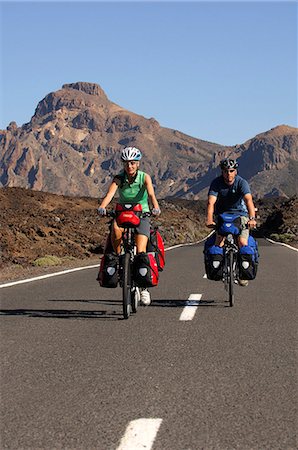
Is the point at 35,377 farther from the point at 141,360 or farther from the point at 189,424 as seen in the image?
the point at 189,424

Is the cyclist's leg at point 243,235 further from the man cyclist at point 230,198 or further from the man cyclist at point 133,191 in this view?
the man cyclist at point 133,191

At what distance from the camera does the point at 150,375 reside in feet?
20.2

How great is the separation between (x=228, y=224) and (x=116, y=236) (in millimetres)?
2042

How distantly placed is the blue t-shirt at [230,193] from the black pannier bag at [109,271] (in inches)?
82.1

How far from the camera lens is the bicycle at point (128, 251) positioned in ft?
30.6

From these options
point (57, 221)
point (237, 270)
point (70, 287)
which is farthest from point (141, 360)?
point (57, 221)

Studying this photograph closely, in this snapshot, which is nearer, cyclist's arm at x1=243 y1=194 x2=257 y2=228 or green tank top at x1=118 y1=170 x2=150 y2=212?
green tank top at x1=118 y1=170 x2=150 y2=212

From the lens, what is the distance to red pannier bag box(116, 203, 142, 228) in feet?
31.2

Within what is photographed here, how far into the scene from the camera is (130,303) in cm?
972

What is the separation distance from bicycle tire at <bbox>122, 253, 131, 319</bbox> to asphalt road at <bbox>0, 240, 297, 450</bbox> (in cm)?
17

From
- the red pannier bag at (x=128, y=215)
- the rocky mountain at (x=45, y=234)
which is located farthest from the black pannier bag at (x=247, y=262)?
the rocky mountain at (x=45, y=234)

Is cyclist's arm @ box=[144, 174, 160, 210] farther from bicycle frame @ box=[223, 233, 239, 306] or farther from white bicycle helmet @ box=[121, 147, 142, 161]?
bicycle frame @ box=[223, 233, 239, 306]

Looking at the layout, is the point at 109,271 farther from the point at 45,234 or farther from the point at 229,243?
the point at 45,234

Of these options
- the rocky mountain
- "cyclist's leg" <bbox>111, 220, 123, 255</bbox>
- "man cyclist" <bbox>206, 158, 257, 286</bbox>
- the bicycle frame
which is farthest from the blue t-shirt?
the rocky mountain
